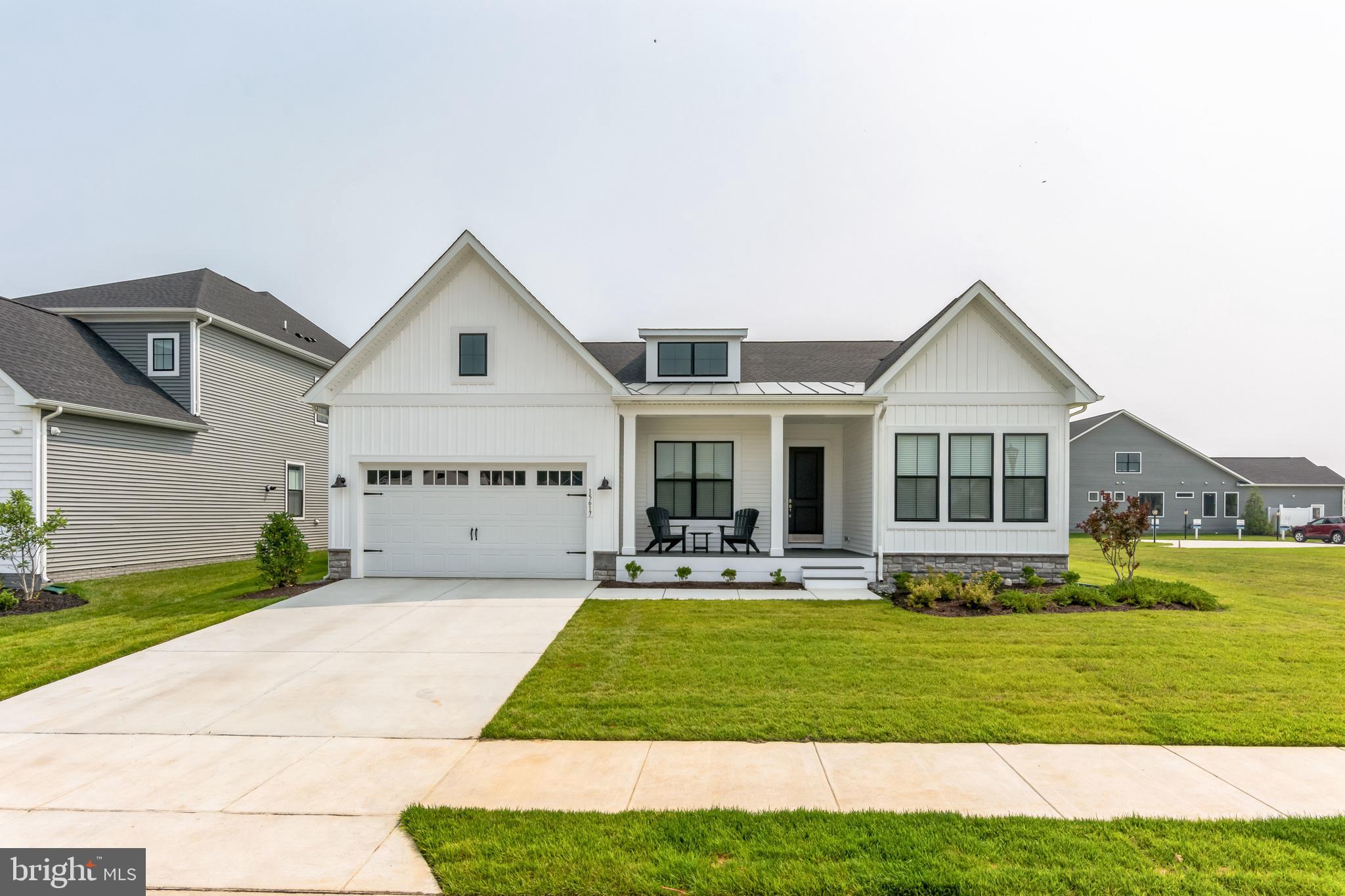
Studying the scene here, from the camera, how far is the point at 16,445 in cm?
1314

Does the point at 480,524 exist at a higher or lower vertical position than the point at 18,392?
lower

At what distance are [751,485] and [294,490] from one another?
1408 centimetres

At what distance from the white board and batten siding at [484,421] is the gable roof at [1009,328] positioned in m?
5.63

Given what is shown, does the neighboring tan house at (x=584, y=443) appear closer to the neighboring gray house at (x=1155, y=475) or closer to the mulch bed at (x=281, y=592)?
the mulch bed at (x=281, y=592)

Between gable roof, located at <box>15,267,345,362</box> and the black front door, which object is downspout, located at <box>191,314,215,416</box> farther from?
the black front door

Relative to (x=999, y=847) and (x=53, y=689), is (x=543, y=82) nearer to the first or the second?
(x=53, y=689)

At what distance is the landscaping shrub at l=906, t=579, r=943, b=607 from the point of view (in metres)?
11.2

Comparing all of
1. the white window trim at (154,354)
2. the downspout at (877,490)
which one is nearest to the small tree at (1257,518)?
the downspout at (877,490)

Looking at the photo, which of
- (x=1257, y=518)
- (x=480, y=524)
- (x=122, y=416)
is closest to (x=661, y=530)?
(x=480, y=524)

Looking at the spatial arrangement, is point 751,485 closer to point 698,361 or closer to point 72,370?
point 698,361

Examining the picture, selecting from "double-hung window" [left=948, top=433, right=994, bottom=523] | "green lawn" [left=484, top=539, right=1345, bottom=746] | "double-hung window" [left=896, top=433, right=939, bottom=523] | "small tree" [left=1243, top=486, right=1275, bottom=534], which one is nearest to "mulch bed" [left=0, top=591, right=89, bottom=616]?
"green lawn" [left=484, top=539, right=1345, bottom=746]

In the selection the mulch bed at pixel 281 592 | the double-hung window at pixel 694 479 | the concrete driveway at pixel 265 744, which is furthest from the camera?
the double-hung window at pixel 694 479

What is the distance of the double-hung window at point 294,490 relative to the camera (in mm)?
20781

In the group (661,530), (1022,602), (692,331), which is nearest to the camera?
(1022,602)
